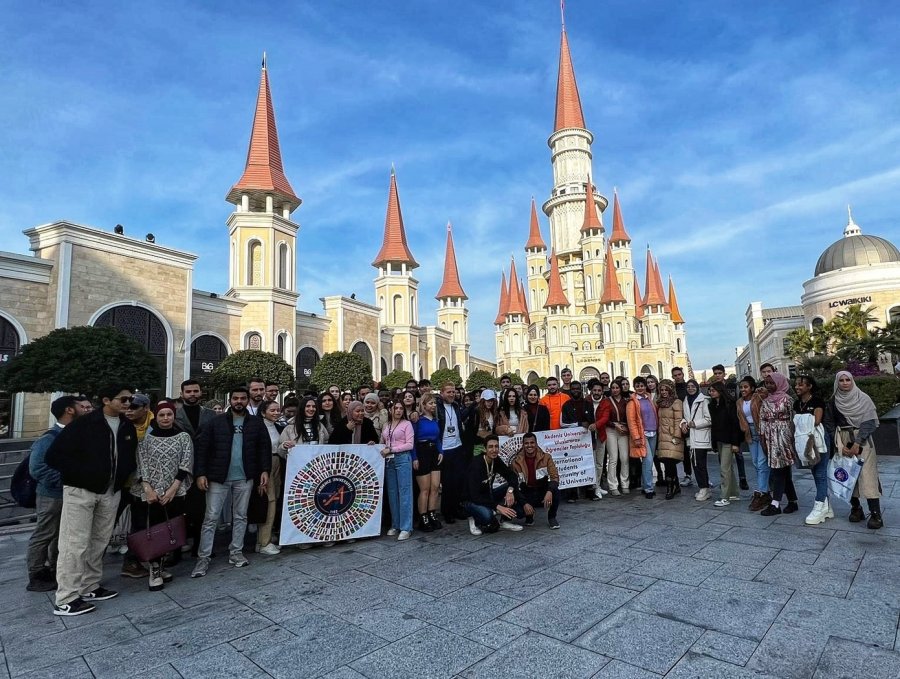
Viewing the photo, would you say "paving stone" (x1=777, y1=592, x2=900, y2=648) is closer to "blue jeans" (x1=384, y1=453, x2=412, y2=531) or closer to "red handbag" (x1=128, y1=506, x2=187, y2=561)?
"blue jeans" (x1=384, y1=453, x2=412, y2=531)

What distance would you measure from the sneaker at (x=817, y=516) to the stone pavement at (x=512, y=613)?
12 cm

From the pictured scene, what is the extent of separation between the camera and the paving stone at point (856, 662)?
226cm

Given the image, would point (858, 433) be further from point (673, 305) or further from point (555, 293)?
point (673, 305)

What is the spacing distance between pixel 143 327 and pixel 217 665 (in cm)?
1995

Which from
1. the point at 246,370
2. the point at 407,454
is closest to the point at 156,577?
the point at 407,454

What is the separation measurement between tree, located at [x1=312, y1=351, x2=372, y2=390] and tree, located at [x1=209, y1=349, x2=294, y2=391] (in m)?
2.54

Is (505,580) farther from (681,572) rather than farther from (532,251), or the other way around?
(532,251)

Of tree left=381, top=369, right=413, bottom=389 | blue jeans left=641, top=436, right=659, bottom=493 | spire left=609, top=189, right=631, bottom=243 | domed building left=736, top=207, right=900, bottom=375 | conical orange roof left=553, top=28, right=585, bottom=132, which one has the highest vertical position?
conical orange roof left=553, top=28, right=585, bottom=132

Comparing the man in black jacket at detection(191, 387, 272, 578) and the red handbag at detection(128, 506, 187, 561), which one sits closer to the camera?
the red handbag at detection(128, 506, 187, 561)

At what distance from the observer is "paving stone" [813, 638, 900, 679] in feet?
A: 7.41

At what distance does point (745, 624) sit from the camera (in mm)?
2768

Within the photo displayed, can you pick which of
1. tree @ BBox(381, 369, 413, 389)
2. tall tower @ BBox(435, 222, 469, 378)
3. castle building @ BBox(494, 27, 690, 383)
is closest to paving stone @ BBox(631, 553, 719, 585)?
tree @ BBox(381, 369, 413, 389)

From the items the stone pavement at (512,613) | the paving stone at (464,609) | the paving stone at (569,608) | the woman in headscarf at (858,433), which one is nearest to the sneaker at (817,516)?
the stone pavement at (512,613)

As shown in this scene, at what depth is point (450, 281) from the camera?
49.1 metres
